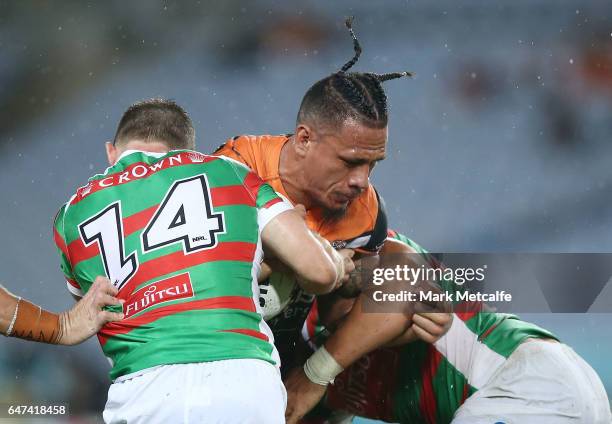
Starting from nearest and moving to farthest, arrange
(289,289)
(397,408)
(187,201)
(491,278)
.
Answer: (187,201) < (289,289) < (397,408) < (491,278)

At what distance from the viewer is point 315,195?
275 centimetres

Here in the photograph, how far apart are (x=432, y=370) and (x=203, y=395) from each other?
136 cm

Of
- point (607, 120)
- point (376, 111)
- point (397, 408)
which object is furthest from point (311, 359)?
point (607, 120)

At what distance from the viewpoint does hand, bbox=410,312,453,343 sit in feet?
8.90

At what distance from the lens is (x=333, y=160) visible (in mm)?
2691

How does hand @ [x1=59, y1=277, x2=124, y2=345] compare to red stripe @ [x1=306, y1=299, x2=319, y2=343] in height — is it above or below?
below

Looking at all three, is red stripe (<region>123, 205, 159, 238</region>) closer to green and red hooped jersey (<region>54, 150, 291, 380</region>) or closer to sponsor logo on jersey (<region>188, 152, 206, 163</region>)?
green and red hooped jersey (<region>54, 150, 291, 380</region>)

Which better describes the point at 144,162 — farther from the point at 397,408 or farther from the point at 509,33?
the point at 509,33

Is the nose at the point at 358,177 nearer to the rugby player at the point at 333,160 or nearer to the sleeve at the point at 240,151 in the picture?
the rugby player at the point at 333,160

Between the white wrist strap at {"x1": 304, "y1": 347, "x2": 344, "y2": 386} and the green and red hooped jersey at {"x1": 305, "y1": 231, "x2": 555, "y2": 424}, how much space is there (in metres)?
0.36

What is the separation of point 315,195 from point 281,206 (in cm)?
78

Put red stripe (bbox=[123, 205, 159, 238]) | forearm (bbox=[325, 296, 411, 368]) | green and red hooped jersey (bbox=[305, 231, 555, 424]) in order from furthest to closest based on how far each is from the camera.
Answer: green and red hooped jersey (bbox=[305, 231, 555, 424]) → forearm (bbox=[325, 296, 411, 368]) → red stripe (bbox=[123, 205, 159, 238])

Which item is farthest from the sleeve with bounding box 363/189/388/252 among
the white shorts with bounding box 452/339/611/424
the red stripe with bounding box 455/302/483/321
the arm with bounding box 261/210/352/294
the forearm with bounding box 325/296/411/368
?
the arm with bounding box 261/210/352/294

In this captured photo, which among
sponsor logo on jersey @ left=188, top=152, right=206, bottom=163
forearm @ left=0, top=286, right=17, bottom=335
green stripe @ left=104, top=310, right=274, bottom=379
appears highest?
sponsor logo on jersey @ left=188, top=152, right=206, bottom=163
